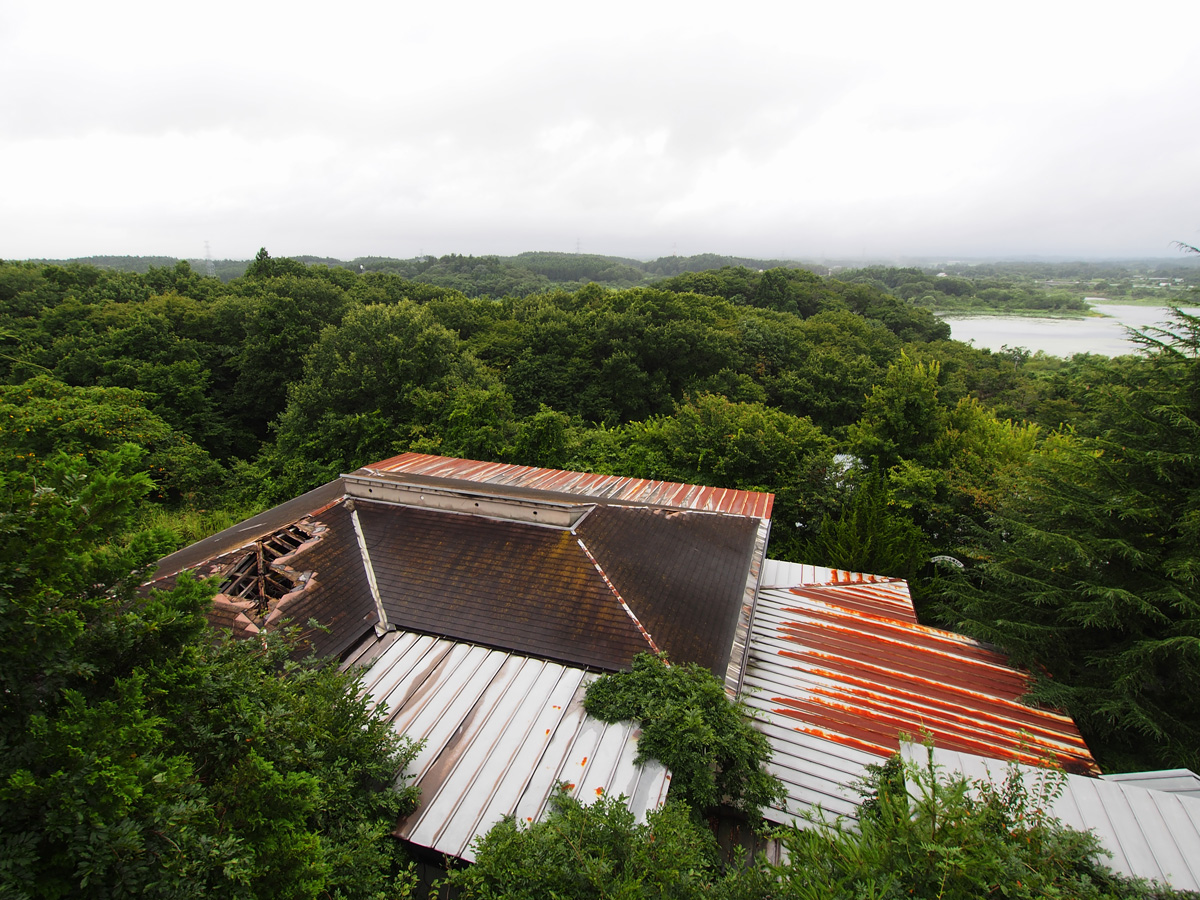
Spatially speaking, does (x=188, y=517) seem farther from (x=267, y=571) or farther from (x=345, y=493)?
(x=267, y=571)

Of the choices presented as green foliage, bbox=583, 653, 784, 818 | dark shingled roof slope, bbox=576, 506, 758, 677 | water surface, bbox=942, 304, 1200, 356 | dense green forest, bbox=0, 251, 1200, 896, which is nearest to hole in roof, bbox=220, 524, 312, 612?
dense green forest, bbox=0, 251, 1200, 896

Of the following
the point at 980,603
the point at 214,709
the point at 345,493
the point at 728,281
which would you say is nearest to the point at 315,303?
the point at 345,493

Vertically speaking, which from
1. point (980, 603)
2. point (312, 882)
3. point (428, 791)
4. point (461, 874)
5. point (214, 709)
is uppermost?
point (214, 709)

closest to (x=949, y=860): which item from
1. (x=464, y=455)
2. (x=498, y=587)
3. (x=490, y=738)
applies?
(x=490, y=738)

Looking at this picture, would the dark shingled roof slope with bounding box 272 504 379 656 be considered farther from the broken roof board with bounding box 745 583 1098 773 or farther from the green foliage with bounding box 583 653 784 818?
the broken roof board with bounding box 745 583 1098 773

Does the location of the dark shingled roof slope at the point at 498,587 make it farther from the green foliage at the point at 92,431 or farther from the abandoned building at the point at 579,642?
the green foliage at the point at 92,431

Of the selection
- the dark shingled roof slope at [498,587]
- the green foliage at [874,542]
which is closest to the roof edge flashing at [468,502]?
the dark shingled roof slope at [498,587]

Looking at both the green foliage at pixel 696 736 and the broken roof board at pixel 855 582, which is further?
the broken roof board at pixel 855 582
